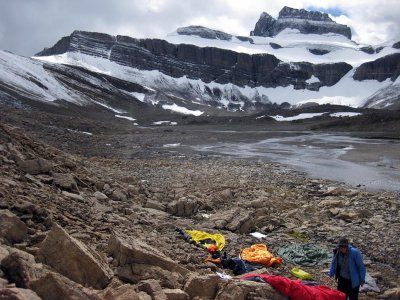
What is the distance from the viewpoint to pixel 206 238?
36.0 ft

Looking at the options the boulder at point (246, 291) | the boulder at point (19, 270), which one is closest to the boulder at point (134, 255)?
the boulder at point (246, 291)

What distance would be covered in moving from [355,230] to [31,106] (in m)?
89.3

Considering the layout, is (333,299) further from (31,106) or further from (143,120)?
(143,120)

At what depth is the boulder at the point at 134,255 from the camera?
725 cm

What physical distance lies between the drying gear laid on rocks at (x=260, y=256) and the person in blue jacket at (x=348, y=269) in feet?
6.72

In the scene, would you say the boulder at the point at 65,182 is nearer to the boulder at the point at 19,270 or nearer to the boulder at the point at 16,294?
the boulder at the point at 19,270

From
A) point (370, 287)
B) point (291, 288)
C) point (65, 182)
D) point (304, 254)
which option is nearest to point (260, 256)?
point (304, 254)

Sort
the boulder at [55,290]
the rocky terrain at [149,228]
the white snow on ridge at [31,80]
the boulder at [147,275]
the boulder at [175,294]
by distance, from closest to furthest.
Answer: the boulder at [55,290], the boulder at [175,294], the rocky terrain at [149,228], the boulder at [147,275], the white snow on ridge at [31,80]

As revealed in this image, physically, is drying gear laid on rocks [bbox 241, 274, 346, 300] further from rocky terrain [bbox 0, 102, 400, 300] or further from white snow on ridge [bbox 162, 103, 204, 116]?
white snow on ridge [bbox 162, 103, 204, 116]

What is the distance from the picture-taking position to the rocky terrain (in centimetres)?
634

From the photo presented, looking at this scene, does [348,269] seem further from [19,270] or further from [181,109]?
[181,109]

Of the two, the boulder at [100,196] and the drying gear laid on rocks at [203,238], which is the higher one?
the boulder at [100,196]

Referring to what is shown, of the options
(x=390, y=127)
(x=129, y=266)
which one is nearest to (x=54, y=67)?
(x=390, y=127)

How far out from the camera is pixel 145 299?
5805 mm
